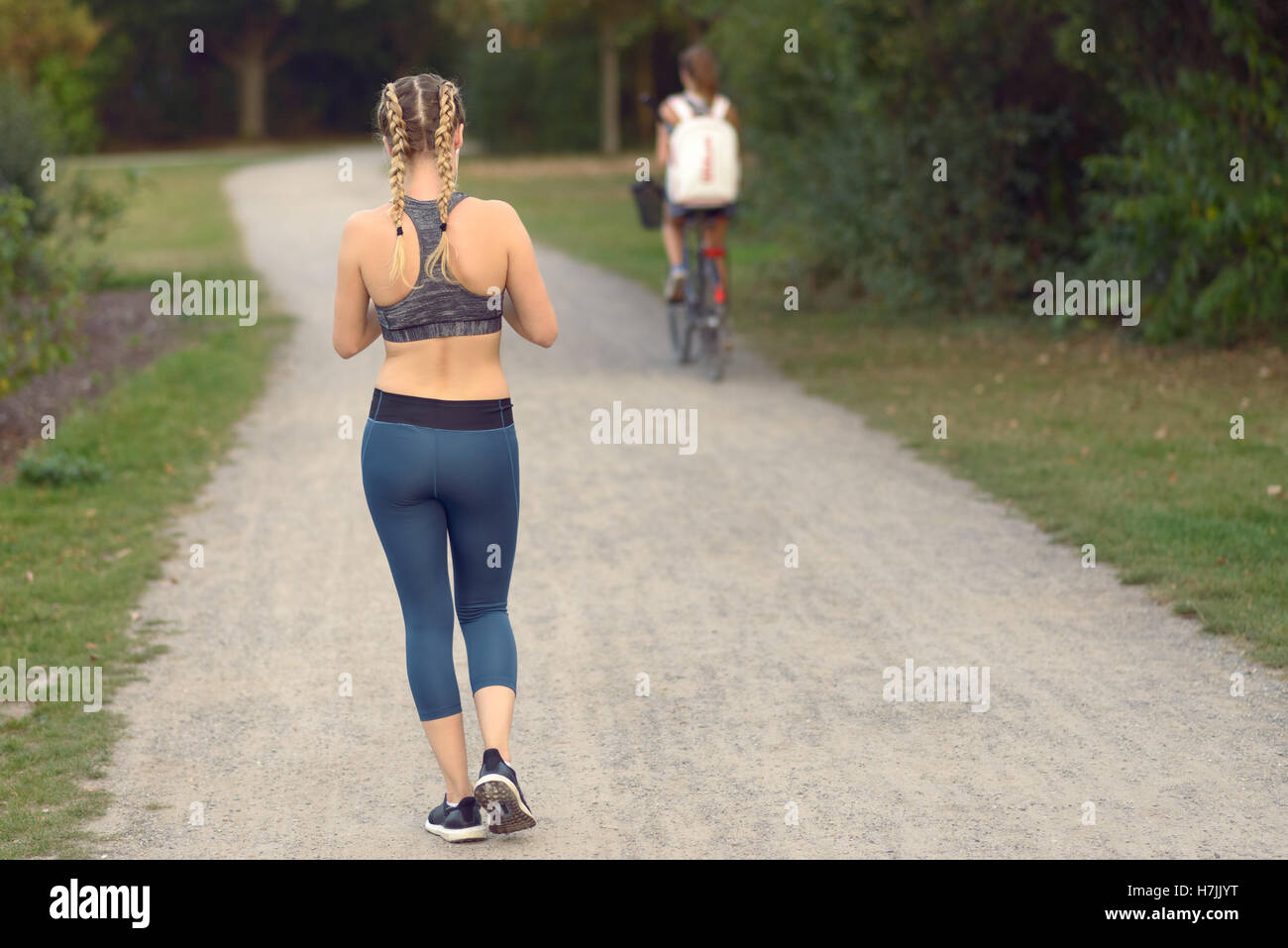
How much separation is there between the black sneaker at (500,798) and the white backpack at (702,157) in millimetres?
7441

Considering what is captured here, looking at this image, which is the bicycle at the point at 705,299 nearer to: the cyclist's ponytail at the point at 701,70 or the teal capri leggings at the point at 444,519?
the cyclist's ponytail at the point at 701,70

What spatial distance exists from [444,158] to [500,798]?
5.37ft

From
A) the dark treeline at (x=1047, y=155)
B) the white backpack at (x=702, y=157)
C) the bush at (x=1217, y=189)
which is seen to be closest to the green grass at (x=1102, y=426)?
the bush at (x=1217, y=189)

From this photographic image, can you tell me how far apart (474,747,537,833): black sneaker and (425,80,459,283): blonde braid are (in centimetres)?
127

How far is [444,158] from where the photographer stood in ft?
12.8

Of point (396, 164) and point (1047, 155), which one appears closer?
point (396, 164)

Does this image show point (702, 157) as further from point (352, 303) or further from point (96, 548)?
point (352, 303)

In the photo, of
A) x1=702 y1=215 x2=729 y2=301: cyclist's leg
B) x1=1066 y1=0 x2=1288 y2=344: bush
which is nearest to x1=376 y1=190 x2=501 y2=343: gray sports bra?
x1=702 y1=215 x2=729 y2=301: cyclist's leg

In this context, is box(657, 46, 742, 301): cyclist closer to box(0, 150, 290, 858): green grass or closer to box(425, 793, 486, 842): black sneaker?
box(0, 150, 290, 858): green grass

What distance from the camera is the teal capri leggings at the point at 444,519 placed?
13.0 feet

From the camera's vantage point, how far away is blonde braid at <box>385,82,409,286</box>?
3.86 metres

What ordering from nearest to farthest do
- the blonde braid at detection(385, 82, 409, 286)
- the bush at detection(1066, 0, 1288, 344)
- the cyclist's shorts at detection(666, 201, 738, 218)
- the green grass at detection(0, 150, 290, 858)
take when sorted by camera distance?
the blonde braid at detection(385, 82, 409, 286), the green grass at detection(0, 150, 290, 858), the cyclist's shorts at detection(666, 201, 738, 218), the bush at detection(1066, 0, 1288, 344)

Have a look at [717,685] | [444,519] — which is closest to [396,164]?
[444,519]
